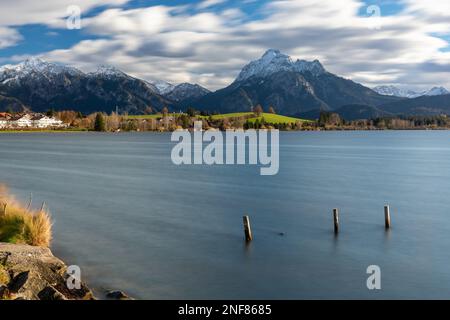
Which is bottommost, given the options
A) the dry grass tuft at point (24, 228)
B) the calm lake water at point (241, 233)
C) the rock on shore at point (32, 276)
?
the calm lake water at point (241, 233)

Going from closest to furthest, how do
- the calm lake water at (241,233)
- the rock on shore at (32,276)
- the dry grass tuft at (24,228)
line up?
the rock on shore at (32,276)
the calm lake water at (241,233)
the dry grass tuft at (24,228)

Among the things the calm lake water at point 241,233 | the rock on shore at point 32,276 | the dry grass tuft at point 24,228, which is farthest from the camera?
the dry grass tuft at point 24,228

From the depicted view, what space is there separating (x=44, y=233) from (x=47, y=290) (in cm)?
1183

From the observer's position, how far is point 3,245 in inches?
1118

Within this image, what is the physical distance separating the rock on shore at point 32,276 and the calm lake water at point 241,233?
1928 mm

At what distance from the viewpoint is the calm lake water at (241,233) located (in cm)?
2741

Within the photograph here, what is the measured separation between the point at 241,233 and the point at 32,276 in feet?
65.2

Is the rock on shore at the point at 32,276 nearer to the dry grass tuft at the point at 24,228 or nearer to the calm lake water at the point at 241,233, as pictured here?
the calm lake water at the point at 241,233

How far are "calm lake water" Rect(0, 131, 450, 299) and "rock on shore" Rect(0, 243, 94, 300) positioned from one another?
6.33 feet

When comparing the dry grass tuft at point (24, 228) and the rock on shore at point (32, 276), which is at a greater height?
the dry grass tuft at point (24, 228)

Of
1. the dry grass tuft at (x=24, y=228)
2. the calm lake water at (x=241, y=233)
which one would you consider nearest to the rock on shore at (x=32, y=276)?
the calm lake water at (x=241, y=233)
